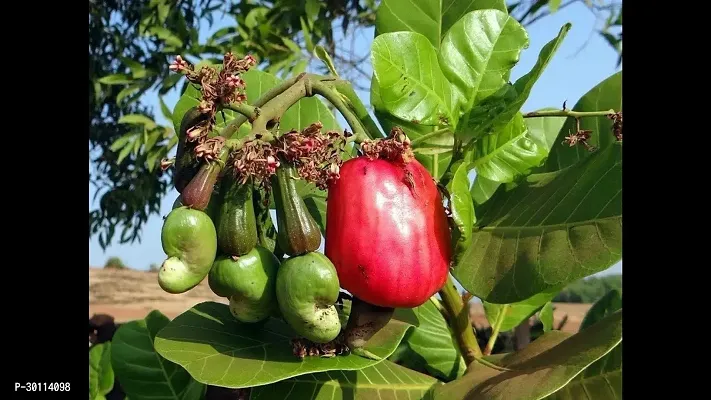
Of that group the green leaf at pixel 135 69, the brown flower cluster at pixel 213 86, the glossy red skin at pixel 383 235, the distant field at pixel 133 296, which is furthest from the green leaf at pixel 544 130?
the distant field at pixel 133 296

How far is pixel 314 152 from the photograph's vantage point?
59cm

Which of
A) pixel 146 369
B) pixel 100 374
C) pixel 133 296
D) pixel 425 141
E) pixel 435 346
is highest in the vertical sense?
pixel 425 141

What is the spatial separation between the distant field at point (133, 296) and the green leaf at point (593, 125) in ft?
9.86

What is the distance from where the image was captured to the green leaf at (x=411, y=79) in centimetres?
67

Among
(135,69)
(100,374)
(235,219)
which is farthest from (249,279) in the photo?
(135,69)

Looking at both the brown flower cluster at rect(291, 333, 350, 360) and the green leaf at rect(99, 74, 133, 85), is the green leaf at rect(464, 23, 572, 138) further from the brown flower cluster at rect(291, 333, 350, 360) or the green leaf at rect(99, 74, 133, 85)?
the green leaf at rect(99, 74, 133, 85)

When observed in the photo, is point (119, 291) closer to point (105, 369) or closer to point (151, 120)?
point (151, 120)

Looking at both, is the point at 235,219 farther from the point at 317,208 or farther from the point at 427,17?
the point at 427,17

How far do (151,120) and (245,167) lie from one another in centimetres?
208

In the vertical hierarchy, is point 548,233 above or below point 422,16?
below

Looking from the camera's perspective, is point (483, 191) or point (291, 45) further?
point (291, 45)

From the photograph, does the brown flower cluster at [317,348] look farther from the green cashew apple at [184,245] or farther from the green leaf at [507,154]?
the green leaf at [507,154]

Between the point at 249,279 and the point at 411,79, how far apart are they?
0.87 feet
